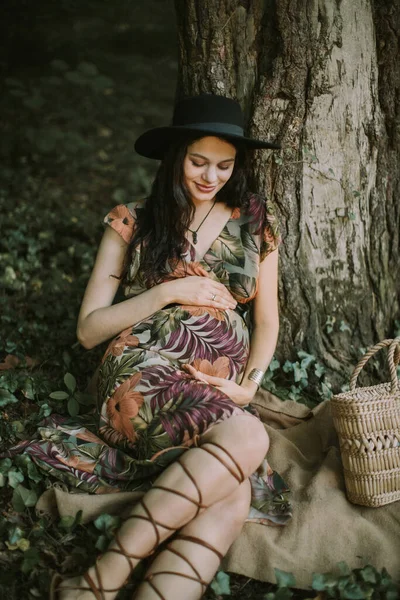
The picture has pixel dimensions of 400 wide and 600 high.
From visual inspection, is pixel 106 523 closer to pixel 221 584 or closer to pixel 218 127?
pixel 221 584

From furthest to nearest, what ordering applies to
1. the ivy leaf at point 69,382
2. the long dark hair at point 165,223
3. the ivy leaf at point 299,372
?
the ivy leaf at point 299,372
the ivy leaf at point 69,382
the long dark hair at point 165,223

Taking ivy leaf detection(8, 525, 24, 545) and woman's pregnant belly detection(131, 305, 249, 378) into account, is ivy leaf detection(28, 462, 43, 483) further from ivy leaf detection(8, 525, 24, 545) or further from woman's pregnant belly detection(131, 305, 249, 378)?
woman's pregnant belly detection(131, 305, 249, 378)

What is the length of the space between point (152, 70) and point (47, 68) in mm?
1423

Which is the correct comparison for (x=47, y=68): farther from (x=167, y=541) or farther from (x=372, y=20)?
(x=167, y=541)

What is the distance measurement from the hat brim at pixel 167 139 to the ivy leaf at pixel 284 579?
1.85 metres

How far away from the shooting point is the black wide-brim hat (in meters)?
2.93

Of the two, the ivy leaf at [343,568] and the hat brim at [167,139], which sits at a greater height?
the hat brim at [167,139]

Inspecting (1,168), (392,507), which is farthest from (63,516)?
(1,168)

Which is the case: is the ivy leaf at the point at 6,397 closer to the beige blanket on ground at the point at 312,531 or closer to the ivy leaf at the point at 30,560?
the beige blanket on ground at the point at 312,531

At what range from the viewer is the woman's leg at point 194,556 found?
2.26m

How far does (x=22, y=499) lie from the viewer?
9.07ft

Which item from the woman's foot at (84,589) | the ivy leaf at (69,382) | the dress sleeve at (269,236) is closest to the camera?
the woman's foot at (84,589)

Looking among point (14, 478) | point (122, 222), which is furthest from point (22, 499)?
point (122, 222)

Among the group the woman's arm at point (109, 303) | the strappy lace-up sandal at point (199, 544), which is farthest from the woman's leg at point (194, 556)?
the woman's arm at point (109, 303)
